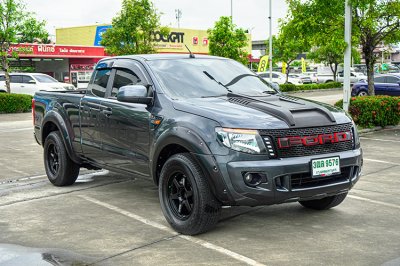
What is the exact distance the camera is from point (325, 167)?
5.09 m

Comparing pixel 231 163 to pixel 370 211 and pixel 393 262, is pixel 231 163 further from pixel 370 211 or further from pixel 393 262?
pixel 370 211

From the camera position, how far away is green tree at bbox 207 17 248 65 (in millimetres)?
36062

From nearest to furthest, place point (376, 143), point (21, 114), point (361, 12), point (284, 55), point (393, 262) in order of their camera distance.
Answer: point (393, 262), point (376, 143), point (361, 12), point (21, 114), point (284, 55)

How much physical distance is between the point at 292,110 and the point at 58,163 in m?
3.83

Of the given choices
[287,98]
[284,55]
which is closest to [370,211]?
[287,98]

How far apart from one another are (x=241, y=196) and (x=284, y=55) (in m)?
40.5

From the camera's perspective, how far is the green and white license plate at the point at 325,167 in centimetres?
500

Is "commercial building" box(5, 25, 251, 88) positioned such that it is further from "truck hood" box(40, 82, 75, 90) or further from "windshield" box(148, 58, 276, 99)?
"windshield" box(148, 58, 276, 99)

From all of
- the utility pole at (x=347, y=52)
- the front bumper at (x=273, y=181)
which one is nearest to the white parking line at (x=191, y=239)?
the front bumper at (x=273, y=181)

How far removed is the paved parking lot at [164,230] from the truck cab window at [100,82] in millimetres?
1369

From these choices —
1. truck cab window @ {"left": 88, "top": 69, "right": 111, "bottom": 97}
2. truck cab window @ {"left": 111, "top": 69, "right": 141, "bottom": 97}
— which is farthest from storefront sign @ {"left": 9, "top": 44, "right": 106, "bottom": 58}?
truck cab window @ {"left": 111, "top": 69, "right": 141, "bottom": 97}

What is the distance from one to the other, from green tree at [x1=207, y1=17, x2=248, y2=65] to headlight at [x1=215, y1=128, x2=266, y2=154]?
3137 cm

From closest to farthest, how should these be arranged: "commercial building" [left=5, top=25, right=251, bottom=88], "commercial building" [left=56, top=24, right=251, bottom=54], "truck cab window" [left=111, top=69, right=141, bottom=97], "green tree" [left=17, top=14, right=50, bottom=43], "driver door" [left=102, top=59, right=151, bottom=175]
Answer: "driver door" [left=102, top=59, right=151, bottom=175] < "truck cab window" [left=111, top=69, right=141, bottom=97] < "green tree" [left=17, top=14, right=50, bottom=43] < "commercial building" [left=5, top=25, right=251, bottom=88] < "commercial building" [left=56, top=24, right=251, bottom=54]

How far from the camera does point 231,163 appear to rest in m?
4.83
